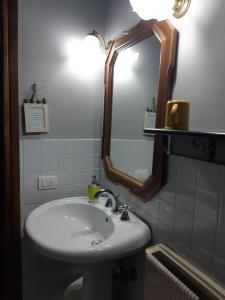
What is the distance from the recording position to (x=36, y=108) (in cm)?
136

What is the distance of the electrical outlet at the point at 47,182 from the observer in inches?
56.4

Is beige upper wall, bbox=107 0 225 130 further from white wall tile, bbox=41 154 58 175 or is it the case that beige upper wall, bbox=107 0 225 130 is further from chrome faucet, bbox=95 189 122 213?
Answer: white wall tile, bbox=41 154 58 175

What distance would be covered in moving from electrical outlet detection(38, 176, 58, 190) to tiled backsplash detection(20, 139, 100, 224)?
0.02 meters

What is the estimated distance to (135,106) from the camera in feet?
4.01

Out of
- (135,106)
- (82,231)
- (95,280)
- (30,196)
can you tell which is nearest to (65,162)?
(30,196)

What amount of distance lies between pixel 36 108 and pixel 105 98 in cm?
44

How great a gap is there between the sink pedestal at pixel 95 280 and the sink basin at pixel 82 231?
0.36 feet

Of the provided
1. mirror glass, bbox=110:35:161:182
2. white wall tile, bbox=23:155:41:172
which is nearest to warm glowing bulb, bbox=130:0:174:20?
mirror glass, bbox=110:35:161:182

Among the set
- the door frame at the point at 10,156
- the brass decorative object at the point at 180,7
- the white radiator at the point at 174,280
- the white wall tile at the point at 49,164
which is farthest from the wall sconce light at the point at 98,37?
the white radiator at the point at 174,280

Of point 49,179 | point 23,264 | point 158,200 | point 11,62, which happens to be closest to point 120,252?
point 158,200

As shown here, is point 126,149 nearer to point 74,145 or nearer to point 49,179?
point 74,145

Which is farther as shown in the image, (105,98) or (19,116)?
(105,98)

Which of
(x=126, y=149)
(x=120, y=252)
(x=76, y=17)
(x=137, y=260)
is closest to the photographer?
(x=120, y=252)

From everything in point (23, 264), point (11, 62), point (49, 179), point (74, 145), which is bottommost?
point (23, 264)
